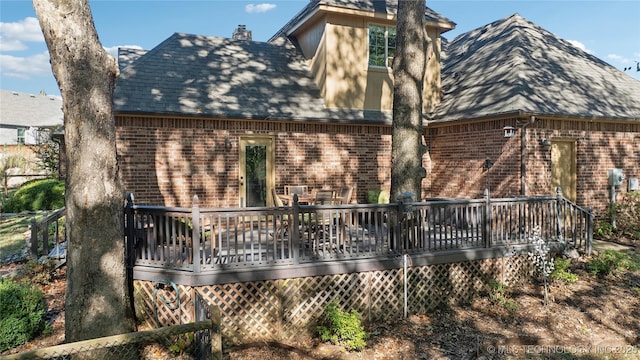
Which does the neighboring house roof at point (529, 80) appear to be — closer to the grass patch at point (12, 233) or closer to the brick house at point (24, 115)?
the grass patch at point (12, 233)

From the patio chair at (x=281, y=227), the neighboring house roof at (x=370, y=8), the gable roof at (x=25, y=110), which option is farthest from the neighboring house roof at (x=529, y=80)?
the gable roof at (x=25, y=110)

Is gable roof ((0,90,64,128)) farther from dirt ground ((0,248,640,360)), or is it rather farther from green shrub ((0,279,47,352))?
dirt ground ((0,248,640,360))

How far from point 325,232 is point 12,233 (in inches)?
371

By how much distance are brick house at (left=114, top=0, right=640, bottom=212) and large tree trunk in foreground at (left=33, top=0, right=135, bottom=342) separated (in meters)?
4.13

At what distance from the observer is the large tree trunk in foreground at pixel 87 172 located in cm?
493

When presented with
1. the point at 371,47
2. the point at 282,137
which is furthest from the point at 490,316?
the point at 371,47

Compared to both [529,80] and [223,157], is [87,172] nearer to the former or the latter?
[223,157]

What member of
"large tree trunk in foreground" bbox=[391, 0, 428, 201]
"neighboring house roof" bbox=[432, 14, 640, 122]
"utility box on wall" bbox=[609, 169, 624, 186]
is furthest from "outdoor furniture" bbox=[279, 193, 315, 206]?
"utility box on wall" bbox=[609, 169, 624, 186]

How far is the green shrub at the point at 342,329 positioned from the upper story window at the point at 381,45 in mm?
8038

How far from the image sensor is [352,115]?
11.3m

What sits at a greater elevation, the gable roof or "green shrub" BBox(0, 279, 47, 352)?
the gable roof

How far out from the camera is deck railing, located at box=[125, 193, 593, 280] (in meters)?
5.65

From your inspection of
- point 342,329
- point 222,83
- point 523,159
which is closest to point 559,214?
point 523,159

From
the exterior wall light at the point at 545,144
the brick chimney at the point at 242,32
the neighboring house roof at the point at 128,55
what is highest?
the brick chimney at the point at 242,32
